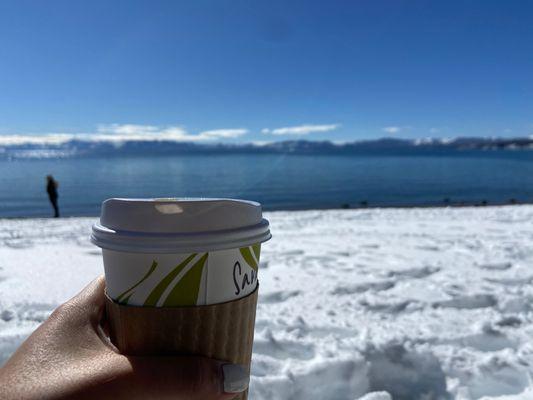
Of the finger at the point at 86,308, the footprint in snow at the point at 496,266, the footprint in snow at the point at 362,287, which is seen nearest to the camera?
the finger at the point at 86,308

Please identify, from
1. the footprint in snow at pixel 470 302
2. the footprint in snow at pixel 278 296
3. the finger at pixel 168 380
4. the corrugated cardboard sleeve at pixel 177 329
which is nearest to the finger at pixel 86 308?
the corrugated cardboard sleeve at pixel 177 329

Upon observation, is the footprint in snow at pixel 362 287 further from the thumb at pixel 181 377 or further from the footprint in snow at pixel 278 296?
the thumb at pixel 181 377

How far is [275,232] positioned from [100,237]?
6729 mm

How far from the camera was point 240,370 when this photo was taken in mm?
1046

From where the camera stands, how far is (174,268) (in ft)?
3.09

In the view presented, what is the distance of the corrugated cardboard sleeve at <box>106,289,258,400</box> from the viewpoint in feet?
3.16

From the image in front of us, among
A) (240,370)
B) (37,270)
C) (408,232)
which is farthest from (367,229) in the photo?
(240,370)

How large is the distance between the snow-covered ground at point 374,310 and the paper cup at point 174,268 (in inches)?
54.6

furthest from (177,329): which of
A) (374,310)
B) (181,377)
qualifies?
(374,310)

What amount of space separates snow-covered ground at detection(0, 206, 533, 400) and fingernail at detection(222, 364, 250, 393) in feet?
4.14

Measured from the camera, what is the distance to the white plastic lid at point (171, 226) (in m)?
0.92

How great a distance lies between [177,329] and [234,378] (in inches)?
8.1

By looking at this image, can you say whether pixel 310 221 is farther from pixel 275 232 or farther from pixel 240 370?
pixel 240 370

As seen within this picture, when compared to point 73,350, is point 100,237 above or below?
above
